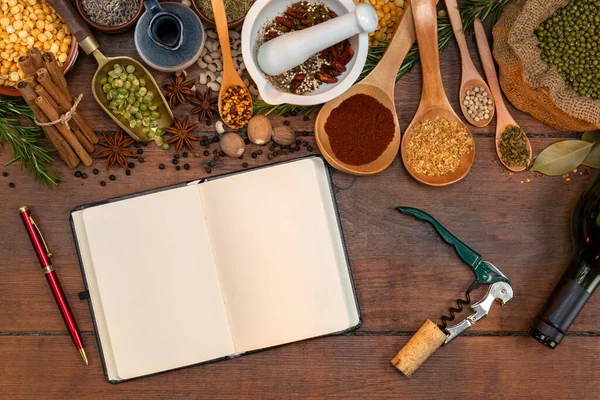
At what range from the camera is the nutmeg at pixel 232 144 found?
119cm

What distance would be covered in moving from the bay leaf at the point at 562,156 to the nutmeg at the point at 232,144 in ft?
2.22

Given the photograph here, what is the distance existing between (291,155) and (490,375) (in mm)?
683

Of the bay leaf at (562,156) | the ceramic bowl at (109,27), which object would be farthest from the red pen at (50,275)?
the bay leaf at (562,156)

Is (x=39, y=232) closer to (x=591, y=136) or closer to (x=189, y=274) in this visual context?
(x=189, y=274)

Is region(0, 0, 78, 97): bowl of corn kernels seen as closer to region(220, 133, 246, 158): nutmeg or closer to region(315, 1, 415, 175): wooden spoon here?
region(220, 133, 246, 158): nutmeg

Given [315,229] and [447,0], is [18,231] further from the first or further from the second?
[447,0]

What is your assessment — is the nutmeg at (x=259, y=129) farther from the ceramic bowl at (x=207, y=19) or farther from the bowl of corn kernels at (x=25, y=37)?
the bowl of corn kernels at (x=25, y=37)

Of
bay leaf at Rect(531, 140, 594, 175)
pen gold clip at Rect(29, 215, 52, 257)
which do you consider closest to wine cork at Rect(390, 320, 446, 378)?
bay leaf at Rect(531, 140, 594, 175)

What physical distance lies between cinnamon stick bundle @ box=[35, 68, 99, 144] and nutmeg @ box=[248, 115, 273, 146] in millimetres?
344

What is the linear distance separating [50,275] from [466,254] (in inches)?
36.2

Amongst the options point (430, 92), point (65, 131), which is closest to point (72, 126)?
point (65, 131)

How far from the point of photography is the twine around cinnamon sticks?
3.35 ft

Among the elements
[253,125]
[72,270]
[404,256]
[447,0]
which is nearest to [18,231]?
[72,270]

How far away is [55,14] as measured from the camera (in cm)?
116
